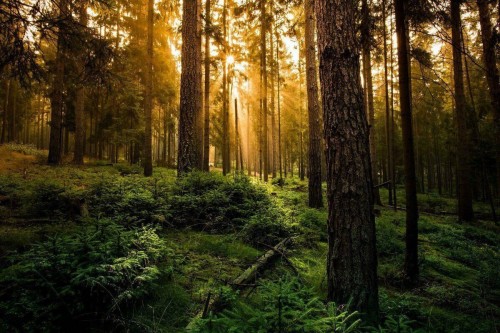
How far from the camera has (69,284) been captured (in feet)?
9.51

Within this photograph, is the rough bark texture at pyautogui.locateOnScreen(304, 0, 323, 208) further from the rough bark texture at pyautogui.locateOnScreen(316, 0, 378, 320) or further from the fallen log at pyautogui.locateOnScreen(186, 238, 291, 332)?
the rough bark texture at pyautogui.locateOnScreen(316, 0, 378, 320)

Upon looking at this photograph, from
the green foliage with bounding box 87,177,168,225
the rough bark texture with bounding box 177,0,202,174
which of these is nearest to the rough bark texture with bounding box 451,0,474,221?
the rough bark texture with bounding box 177,0,202,174

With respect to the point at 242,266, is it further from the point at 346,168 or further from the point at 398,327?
the point at 398,327

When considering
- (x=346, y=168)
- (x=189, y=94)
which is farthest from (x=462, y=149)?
(x=346, y=168)

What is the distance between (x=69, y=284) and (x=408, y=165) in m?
5.86

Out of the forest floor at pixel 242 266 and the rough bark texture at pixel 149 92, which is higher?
the rough bark texture at pixel 149 92

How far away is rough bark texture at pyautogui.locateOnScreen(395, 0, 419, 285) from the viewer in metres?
5.28

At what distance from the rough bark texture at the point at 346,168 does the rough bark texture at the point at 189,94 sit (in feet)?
22.1

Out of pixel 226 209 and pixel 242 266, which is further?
pixel 226 209

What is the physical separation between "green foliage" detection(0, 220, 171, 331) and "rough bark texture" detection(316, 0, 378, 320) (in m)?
2.42

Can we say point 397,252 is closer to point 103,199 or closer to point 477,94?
point 103,199

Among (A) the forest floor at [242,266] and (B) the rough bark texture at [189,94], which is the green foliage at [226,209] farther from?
(B) the rough bark texture at [189,94]

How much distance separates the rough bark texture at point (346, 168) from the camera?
3367 mm

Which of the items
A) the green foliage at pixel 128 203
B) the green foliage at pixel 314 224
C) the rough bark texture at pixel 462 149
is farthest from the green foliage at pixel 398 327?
the rough bark texture at pixel 462 149
